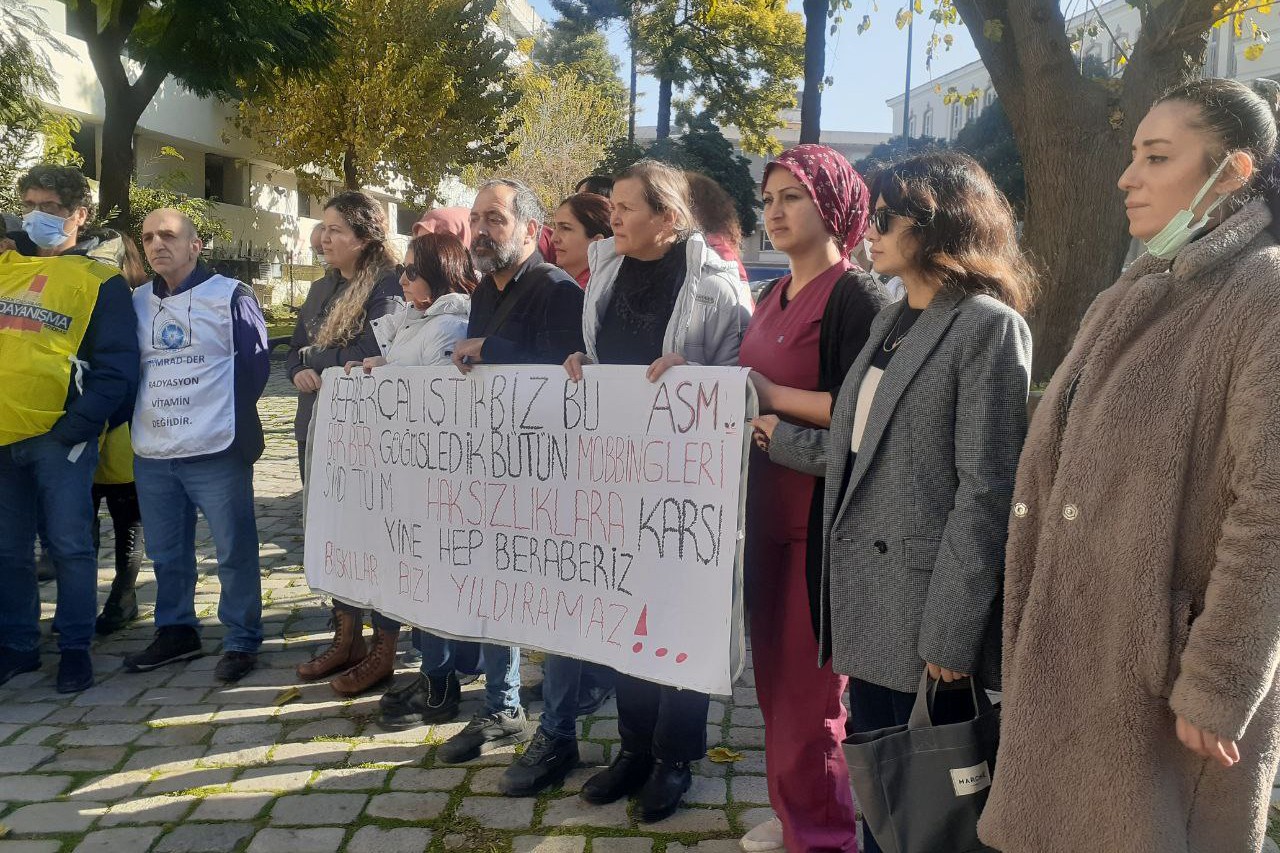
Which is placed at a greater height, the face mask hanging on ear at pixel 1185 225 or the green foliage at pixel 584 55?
the green foliage at pixel 584 55

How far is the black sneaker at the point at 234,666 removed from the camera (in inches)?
190

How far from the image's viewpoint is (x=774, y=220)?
3070 millimetres

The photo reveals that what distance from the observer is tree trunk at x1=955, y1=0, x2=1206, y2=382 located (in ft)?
22.7

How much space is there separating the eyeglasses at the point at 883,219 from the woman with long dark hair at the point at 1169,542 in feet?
1.88

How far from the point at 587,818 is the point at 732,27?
33.4 metres

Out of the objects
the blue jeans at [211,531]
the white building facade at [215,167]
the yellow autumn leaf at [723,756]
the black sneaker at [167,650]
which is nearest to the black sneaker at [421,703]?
the blue jeans at [211,531]

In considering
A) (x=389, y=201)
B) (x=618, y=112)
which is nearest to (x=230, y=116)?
(x=389, y=201)

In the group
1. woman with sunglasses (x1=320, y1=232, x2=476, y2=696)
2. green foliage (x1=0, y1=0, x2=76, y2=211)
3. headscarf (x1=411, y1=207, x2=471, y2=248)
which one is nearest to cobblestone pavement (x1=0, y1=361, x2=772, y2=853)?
woman with sunglasses (x1=320, y1=232, x2=476, y2=696)

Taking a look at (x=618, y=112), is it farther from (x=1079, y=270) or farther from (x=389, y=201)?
(x=1079, y=270)

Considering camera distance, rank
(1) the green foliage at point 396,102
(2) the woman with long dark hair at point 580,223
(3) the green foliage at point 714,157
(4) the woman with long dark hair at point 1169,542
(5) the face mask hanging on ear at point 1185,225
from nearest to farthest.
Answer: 1. (4) the woman with long dark hair at point 1169,542
2. (5) the face mask hanging on ear at point 1185,225
3. (2) the woman with long dark hair at point 580,223
4. (3) the green foliage at point 714,157
5. (1) the green foliage at point 396,102

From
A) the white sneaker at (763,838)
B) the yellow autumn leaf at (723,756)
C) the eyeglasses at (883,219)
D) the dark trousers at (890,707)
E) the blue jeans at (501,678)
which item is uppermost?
the eyeglasses at (883,219)

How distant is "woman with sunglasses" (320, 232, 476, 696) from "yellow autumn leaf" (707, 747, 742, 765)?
1.10 meters

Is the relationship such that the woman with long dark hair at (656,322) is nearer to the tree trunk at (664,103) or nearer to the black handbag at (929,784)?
the black handbag at (929,784)

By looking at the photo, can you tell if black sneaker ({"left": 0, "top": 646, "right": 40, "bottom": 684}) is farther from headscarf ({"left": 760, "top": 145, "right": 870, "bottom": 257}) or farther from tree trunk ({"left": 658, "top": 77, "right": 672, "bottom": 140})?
tree trunk ({"left": 658, "top": 77, "right": 672, "bottom": 140})
